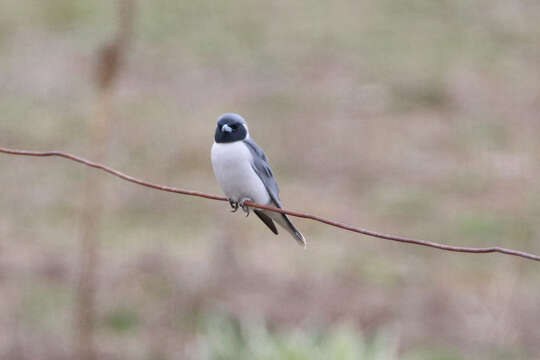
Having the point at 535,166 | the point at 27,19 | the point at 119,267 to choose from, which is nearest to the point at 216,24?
the point at 27,19

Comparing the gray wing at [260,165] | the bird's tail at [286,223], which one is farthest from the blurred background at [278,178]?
the bird's tail at [286,223]

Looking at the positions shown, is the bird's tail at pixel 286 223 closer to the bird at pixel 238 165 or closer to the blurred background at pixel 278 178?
the bird at pixel 238 165

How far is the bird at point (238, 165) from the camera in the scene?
4156mm

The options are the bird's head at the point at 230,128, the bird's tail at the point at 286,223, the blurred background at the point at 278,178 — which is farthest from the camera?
the blurred background at the point at 278,178

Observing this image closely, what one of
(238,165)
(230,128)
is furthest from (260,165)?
(230,128)

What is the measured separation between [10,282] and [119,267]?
1.03m

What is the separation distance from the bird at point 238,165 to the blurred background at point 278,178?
166cm

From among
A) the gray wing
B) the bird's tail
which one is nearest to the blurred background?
the gray wing

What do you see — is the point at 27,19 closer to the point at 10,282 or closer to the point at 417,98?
the point at 417,98

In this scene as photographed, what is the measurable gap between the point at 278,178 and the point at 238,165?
7.57 metres

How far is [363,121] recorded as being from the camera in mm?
13719

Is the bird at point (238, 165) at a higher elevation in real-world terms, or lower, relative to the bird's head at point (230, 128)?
lower

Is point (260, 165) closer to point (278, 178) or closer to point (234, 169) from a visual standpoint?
point (234, 169)

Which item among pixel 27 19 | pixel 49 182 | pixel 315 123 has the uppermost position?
pixel 27 19
